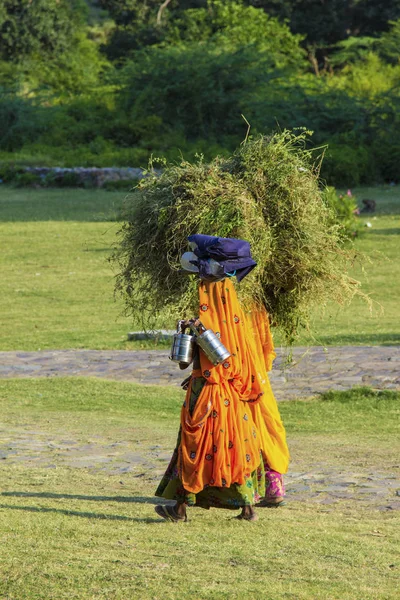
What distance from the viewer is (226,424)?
18.2 ft

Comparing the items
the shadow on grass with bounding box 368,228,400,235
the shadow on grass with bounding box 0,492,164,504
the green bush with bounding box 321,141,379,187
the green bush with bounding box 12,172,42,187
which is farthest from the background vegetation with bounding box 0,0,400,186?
the shadow on grass with bounding box 0,492,164,504

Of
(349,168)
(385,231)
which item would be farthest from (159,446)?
(349,168)

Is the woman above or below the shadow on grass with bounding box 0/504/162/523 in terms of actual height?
above

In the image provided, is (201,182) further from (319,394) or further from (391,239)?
(391,239)

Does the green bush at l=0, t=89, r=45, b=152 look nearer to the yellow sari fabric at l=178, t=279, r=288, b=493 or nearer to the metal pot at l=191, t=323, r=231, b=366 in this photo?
the yellow sari fabric at l=178, t=279, r=288, b=493

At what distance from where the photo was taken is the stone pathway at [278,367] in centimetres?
1068

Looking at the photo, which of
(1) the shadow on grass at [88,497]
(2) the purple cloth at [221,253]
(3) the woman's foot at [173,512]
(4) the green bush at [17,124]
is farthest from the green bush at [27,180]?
(3) the woman's foot at [173,512]

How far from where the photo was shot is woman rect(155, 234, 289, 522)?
550 cm

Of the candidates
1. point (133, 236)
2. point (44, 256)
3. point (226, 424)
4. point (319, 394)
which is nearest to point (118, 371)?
point (319, 394)

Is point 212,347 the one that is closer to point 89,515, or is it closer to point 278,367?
point 89,515

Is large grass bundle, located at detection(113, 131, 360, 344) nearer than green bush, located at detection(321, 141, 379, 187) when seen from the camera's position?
Yes

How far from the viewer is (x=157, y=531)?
5336mm

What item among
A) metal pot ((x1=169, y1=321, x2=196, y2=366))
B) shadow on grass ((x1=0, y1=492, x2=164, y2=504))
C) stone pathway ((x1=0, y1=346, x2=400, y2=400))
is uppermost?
metal pot ((x1=169, y1=321, x2=196, y2=366))

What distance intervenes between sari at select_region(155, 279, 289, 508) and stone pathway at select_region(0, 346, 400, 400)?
4599 millimetres
